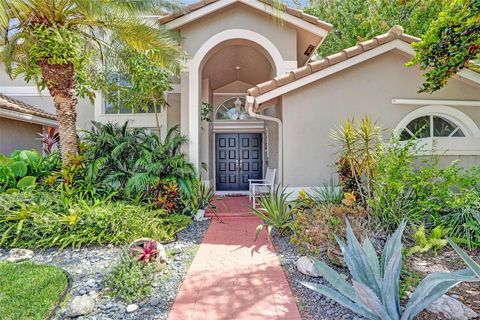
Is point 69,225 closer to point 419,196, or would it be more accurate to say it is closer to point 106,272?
point 106,272

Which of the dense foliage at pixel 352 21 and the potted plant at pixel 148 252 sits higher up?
the dense foliage at pixel 352 21

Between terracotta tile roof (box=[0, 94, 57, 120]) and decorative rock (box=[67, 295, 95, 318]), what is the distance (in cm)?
967

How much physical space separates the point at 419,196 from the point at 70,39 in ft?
31.3

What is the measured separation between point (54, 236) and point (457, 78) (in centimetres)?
1107

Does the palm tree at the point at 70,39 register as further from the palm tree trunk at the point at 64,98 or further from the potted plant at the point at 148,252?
the potted plant at the point at 148,252

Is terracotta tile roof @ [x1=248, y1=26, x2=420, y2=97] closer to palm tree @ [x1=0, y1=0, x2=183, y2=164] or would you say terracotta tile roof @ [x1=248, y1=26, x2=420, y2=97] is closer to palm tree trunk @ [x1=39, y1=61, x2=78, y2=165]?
palm tree @ [x1=0, y1=0, x2=183, y2=164]

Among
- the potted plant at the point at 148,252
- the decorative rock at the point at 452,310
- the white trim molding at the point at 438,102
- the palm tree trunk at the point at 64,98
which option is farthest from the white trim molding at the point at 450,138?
the palm tree trunk at the point at 64,98

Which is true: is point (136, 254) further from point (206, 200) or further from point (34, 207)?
point (206, 200)

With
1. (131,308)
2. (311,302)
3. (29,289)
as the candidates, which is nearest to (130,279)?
(131,308)

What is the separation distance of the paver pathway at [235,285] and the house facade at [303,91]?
110 inches

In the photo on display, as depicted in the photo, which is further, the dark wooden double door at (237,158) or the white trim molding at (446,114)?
the dark wooden double door at (237,158)

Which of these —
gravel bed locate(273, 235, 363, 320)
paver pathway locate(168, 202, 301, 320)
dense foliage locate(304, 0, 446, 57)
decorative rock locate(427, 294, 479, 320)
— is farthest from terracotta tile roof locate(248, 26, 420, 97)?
dense foliage locate(304, 0, 446, 57)

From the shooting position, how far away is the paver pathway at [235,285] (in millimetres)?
3539

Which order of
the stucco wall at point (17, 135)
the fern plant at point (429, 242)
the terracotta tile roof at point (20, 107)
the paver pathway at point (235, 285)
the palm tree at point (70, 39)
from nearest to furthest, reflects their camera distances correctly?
the paver pathway at point (235, 285), the fern plant at point (429, 242), the palm tree at point (70, 39), the terracotta tile roof at point (20, 107), the stucco wall at point (17, 135)
